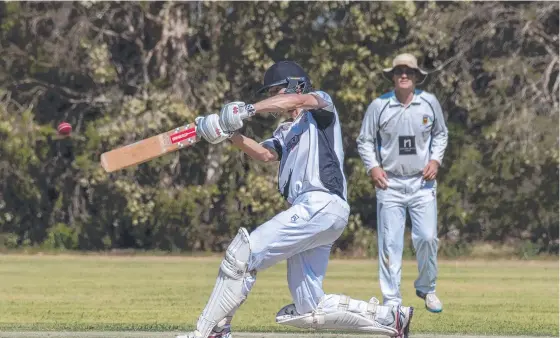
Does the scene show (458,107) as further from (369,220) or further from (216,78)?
(216,78)

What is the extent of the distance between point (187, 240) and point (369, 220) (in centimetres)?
333

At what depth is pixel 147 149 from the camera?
691 centimetres

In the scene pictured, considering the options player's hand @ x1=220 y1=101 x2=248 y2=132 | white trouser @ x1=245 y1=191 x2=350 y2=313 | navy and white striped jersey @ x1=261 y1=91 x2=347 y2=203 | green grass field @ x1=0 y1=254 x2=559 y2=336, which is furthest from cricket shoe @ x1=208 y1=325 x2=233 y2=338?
green grass field @ x1=0 y1=254 x2=559 y2=336

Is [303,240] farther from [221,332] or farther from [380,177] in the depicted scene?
[380,177]

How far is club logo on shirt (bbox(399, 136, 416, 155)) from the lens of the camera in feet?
32.2

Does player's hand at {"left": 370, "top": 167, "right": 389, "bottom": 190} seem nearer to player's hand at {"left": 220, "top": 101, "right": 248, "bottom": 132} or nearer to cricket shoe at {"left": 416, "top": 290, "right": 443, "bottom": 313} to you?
cricket shoe at {"left": 416, "top": 290, "right": 443, "bottom": 313}

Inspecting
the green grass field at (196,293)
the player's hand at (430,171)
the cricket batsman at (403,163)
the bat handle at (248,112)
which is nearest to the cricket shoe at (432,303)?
the cricket batsman at (403,163)

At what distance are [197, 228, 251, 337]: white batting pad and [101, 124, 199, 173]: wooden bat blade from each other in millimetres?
605

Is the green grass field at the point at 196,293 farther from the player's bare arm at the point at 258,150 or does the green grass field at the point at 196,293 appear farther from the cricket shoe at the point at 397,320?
the player's bare arm at the point at 258,150

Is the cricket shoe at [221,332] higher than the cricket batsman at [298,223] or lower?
lower

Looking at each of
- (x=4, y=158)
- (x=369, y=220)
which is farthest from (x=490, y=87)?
(x=4, y=158)

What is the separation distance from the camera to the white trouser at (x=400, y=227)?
964 cm

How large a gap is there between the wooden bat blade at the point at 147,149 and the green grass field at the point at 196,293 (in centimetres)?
248

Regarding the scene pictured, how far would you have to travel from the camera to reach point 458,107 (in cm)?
2245
